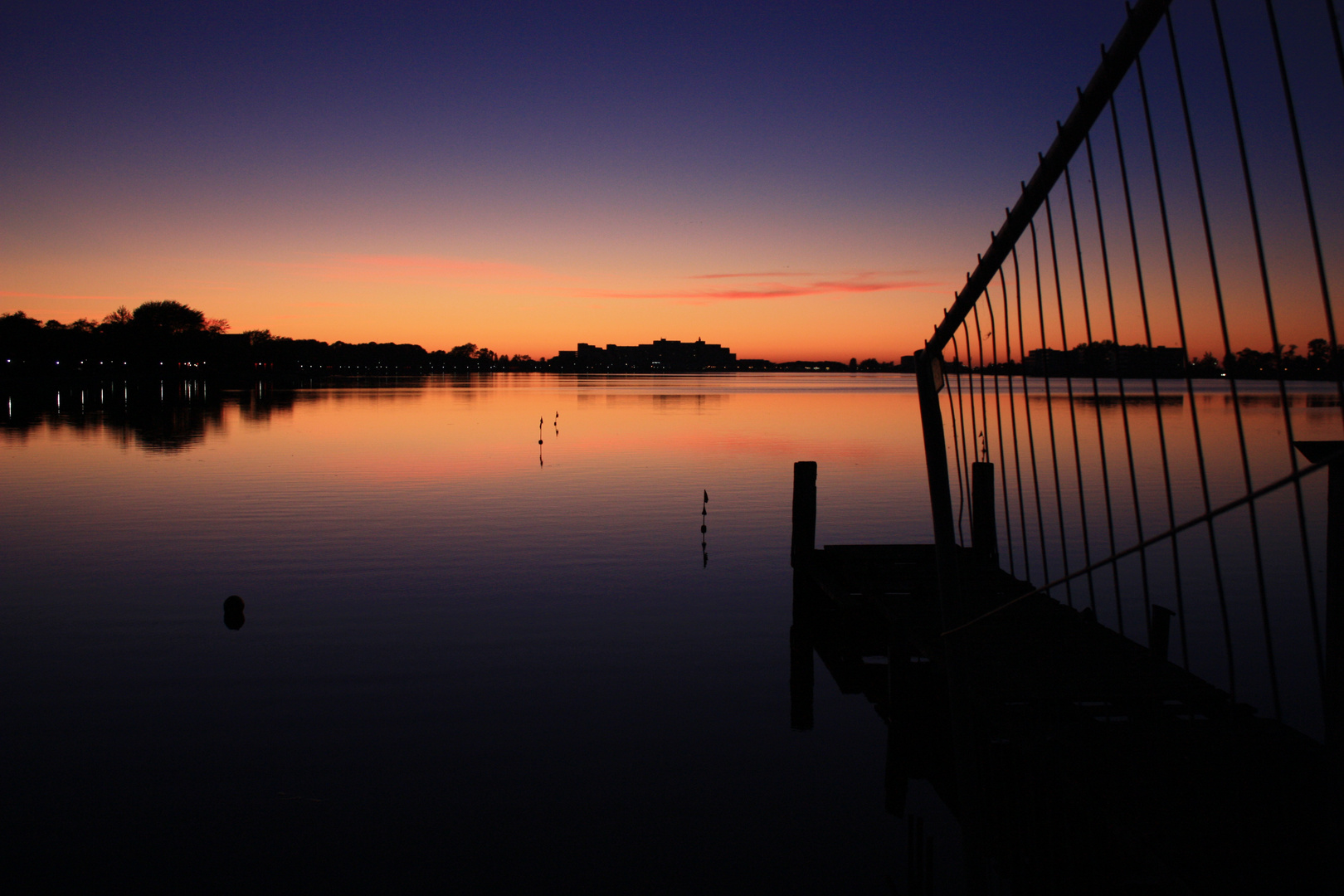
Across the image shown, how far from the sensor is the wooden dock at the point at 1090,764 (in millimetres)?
4996

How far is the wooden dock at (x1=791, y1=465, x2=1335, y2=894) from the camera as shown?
5.00m

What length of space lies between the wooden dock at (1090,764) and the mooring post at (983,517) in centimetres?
421

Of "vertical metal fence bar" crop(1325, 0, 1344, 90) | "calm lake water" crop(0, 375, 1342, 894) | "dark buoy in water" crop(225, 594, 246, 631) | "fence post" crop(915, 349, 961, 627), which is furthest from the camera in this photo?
"dark buoy in water" crop(225, 594, 246, 631)

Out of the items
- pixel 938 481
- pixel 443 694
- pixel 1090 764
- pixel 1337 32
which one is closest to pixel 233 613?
pixel 443 694

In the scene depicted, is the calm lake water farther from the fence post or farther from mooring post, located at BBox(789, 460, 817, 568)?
the fence post

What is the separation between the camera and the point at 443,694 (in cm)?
1335

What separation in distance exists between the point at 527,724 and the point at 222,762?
12.8ft

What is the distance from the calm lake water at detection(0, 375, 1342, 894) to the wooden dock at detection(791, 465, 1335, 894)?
2.40 m

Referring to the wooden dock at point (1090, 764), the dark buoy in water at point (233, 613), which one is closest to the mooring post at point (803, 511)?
the wooden dock at point (1090, 764)

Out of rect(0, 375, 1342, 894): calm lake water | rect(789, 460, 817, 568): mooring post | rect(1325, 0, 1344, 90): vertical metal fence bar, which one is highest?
rect(1325, 0, 1344, 90): vertical metal fence bar

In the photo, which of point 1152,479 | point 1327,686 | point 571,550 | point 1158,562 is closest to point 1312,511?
point 1152,479

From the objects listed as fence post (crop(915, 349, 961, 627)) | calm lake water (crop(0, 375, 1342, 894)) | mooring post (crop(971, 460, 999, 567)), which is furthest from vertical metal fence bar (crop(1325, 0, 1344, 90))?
mooring post (crop(971, 460, 999, 567))

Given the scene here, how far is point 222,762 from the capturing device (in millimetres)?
10930

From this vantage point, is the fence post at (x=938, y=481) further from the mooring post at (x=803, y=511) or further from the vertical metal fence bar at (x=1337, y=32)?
the mooring post at (x=803, y=511)
